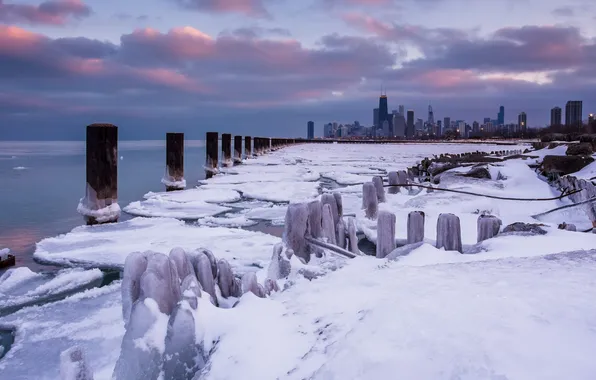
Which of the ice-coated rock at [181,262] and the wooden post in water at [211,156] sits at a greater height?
the wooden post in water at [211,156]

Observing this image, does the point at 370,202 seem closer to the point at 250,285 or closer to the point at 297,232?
the point at 297,232

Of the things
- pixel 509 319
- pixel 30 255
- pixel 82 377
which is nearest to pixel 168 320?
pixel 82 377

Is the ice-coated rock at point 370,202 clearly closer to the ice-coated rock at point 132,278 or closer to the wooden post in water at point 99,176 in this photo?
the wooden post in water at point 99,176

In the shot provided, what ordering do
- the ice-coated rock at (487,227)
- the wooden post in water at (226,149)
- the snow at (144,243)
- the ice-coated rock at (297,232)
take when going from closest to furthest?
1. the ice-coated rock at (297,232)
2. the ice-coated rock at (487,227)
3. the snow at (144,243)
4. the wooden post in water at (226,149)

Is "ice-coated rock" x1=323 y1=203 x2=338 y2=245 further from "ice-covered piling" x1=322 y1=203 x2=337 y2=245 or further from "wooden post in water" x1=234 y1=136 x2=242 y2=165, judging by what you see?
"wooden post in water" x1=234 y1=136 x2=242 y2=165

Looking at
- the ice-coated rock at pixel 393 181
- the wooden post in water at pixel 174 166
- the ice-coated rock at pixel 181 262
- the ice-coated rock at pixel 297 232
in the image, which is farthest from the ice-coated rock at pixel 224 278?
the wooden post in water at pixel 174 166

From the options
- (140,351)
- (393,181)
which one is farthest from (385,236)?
(393,181)

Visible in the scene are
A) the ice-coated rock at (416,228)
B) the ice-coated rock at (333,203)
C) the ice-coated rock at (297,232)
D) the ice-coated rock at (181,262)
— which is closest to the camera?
the ice-coated rock at (181,262)
